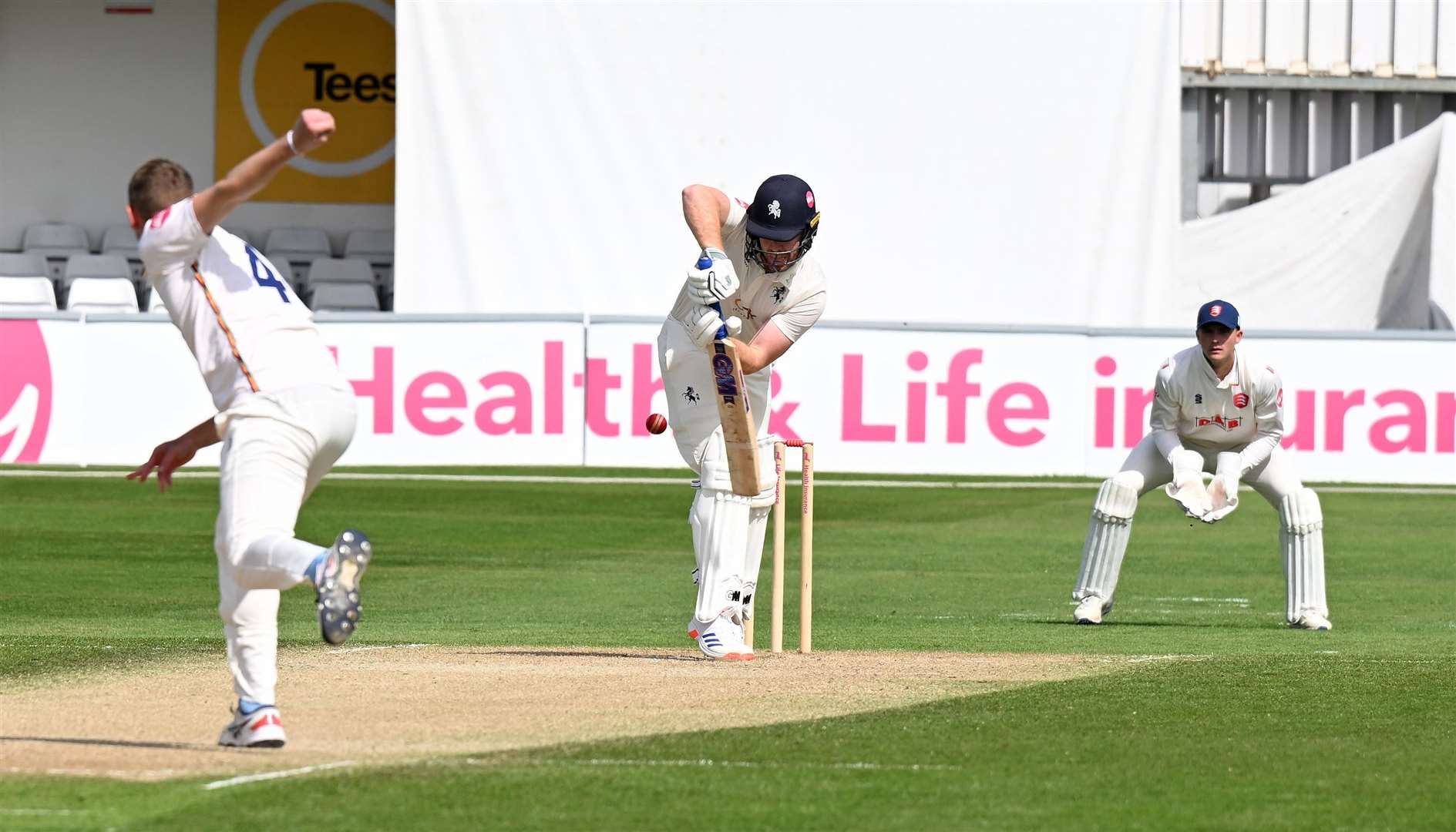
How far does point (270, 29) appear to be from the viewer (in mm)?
31578

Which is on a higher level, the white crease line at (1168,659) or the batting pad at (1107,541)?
the batting pad at (1107,541)

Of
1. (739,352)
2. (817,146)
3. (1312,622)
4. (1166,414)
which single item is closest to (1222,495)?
(1166,414)

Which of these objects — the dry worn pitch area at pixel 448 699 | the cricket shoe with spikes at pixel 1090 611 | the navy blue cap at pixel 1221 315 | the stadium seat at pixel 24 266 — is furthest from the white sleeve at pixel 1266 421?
the stadium seat at pixel 24 266

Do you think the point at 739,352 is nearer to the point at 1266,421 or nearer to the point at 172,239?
the point at 172,239

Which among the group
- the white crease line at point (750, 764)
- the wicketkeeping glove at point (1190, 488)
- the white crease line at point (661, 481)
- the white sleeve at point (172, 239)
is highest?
the white sleeve at point (172, 239)

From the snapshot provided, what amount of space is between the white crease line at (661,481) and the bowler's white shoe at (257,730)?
14245 mm

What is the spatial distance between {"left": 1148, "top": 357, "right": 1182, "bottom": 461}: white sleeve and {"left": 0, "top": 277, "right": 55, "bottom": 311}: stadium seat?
17.5m

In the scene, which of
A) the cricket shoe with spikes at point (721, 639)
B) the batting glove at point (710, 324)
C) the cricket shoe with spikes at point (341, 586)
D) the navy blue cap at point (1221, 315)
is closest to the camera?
the cricket shoe with spikes at point (341, 586)

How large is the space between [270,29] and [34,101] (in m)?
3.76

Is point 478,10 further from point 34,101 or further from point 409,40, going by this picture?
point 34,101

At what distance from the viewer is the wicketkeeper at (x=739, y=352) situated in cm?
834

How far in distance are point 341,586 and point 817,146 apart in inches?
820

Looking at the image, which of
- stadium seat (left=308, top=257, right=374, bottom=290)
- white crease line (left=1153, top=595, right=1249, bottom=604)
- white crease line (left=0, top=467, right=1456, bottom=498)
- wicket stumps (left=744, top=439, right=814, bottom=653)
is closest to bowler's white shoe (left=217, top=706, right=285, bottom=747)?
wicket stumps (left=744, top=439, right=814, bottom=653)

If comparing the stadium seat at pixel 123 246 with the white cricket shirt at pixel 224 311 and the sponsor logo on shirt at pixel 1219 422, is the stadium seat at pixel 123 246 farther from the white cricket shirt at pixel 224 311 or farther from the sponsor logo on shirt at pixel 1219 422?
the white cricket shirt at pixel 224 311
